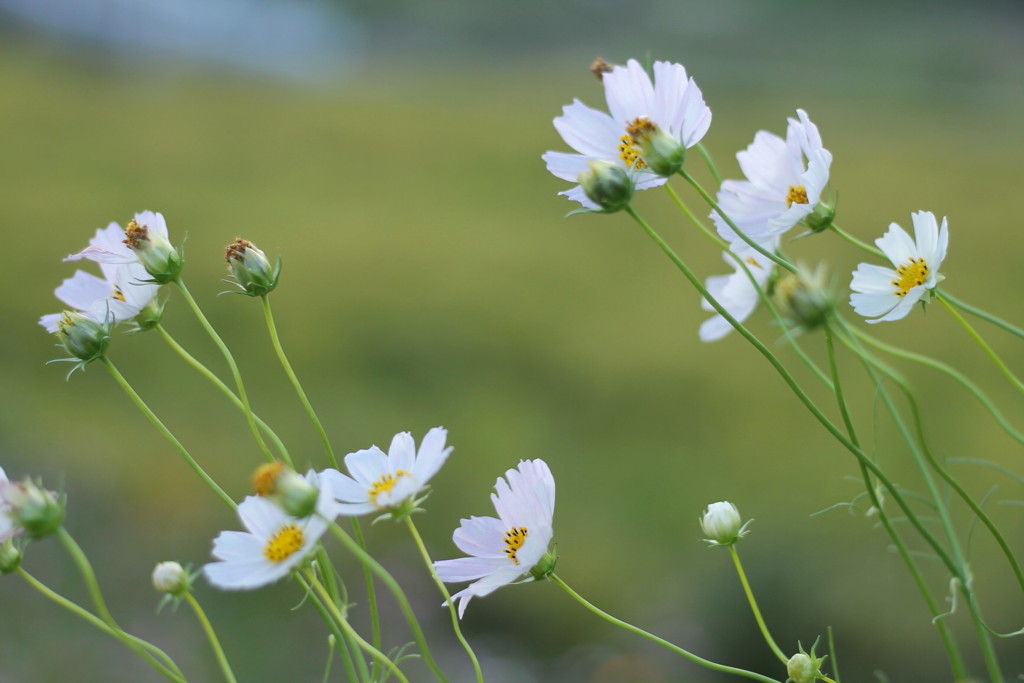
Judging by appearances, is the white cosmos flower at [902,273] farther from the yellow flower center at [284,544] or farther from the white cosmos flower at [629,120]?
the yellow flower center at [284,544]

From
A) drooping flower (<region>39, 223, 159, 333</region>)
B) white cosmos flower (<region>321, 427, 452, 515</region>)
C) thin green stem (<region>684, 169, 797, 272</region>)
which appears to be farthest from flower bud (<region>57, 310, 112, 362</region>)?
thin green stem (<region>684, 169, 797, 272</region>)

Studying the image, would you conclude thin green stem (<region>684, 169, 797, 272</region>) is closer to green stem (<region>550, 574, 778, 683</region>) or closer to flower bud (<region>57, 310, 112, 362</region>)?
green stem (<region>550, 574, 778, 683</region>)

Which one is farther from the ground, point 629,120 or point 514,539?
point 629,120

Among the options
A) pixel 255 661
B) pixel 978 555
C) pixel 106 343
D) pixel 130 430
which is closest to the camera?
pixel 106 343

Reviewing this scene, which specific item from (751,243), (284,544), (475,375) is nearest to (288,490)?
(284,544)

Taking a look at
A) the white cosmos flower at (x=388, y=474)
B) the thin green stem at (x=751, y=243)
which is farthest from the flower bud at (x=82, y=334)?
the thin green stem at (x=751, y=243)

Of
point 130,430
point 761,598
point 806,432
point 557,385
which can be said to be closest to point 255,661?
point 761,598

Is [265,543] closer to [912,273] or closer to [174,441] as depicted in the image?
[174,441]

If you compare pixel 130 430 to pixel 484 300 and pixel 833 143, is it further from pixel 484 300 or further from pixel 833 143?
pixel 833 143
